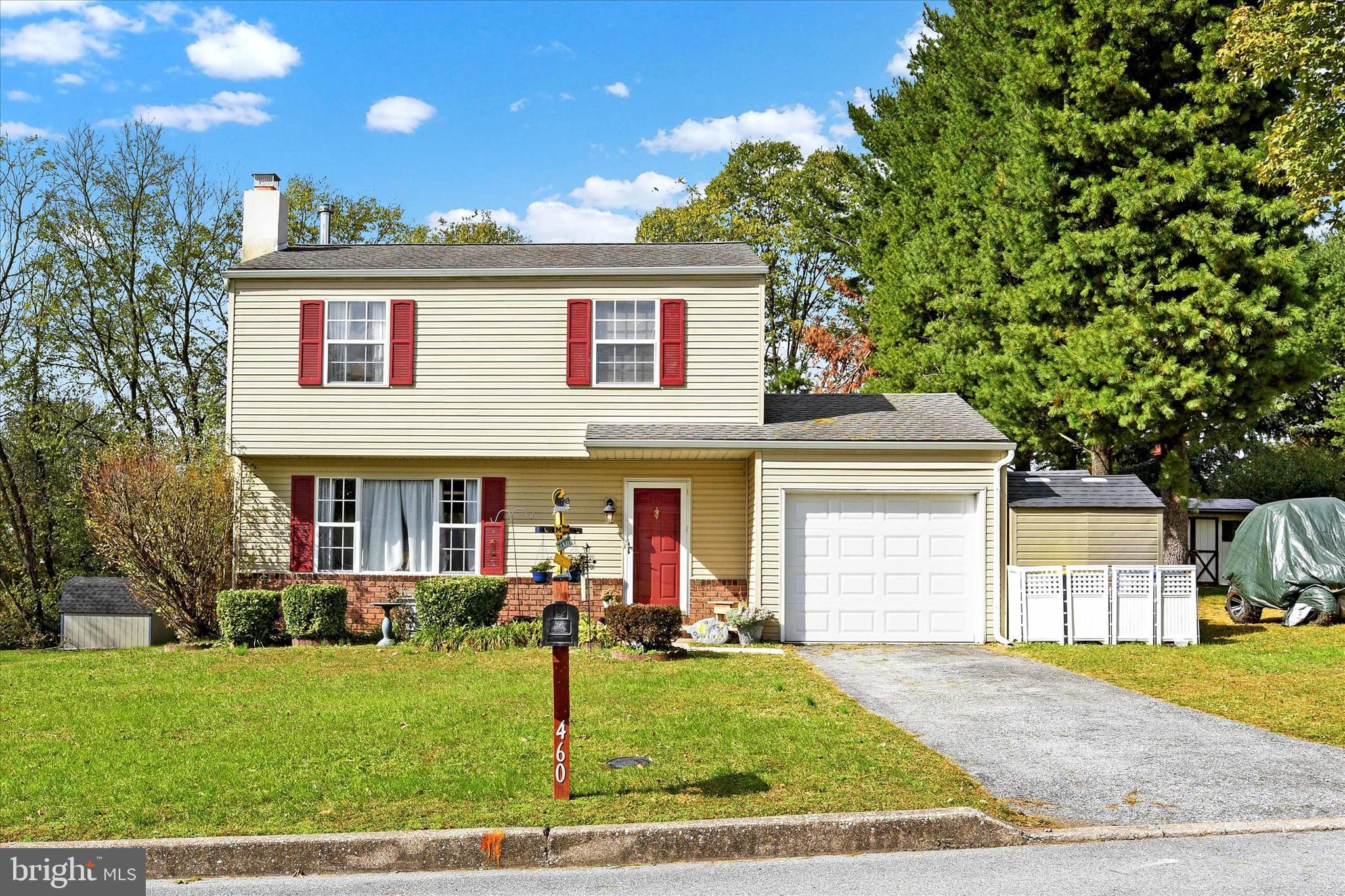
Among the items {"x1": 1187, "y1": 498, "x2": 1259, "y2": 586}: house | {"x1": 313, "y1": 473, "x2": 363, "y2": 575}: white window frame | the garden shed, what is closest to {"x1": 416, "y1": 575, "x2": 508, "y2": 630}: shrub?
{"x1": 313, "y1": 473, "x2": 363, "y2": 575}: white window frame

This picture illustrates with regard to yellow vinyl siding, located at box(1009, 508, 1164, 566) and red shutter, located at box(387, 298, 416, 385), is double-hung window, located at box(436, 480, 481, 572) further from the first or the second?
yellow vinyl siding, located at box(1009, 508, 1164, 566)

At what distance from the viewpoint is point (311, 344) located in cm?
1702

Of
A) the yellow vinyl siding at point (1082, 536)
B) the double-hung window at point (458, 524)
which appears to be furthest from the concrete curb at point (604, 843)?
the double-hung window at point (458, 524)

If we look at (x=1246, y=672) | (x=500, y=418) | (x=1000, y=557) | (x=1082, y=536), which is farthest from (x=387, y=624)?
(x=1246, y=672)

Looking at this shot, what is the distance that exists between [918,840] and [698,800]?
134 cm

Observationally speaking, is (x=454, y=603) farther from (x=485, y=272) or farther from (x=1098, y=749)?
(x=1098, y=749)

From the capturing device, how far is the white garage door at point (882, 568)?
15539 mm

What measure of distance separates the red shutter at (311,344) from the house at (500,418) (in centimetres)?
3

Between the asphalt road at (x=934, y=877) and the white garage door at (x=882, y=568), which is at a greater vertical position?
the white garage door at (x=882, y=568)

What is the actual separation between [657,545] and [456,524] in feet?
11.0

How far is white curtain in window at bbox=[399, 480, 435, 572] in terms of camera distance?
17.3 metres

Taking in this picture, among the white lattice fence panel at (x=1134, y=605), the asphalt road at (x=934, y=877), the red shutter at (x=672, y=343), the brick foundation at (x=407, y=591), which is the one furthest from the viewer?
the brick foundation at (x=407, y=591)

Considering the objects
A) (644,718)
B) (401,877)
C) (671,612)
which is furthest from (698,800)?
(671,612)

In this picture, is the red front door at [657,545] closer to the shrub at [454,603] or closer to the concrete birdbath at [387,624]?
the shrub at [454,603]
